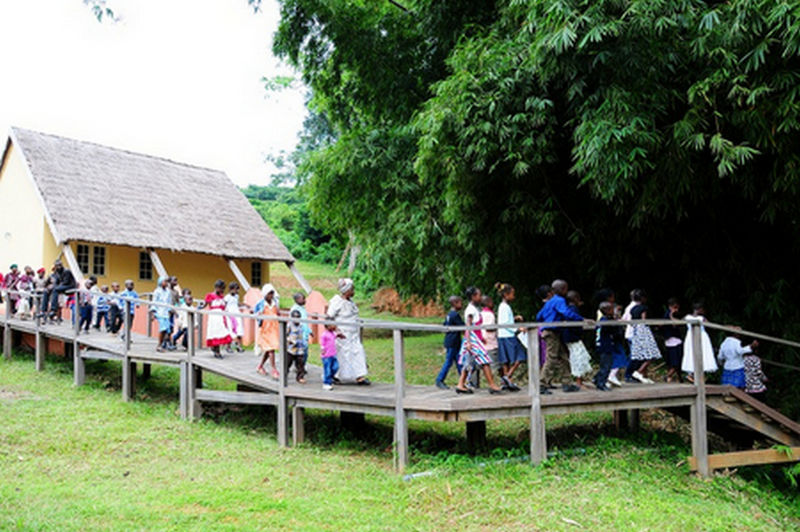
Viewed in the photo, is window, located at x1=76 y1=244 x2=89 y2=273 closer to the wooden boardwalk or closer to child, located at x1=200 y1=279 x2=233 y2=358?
child, located at x1=200 y1=279 x2=233 y2=358

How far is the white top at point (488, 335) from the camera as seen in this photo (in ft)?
25.4

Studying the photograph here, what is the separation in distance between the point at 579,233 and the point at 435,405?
13.1 ft

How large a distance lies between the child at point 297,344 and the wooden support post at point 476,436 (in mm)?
2340

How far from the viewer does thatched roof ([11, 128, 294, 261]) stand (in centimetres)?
1759

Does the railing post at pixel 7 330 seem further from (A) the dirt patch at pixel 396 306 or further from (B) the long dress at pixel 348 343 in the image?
(A) the dirt patch at pixel 396 306

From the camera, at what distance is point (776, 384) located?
9.92 m

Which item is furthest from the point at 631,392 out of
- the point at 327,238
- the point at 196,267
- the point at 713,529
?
the point at 327,238

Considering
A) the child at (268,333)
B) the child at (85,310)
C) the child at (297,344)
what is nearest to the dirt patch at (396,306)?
the child at (85,310)

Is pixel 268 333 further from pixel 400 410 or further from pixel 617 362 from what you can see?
pixel 617 362

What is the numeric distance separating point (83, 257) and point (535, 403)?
15280mm

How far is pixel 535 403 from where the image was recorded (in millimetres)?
7340

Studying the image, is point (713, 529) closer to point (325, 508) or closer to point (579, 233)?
point (325, 508)

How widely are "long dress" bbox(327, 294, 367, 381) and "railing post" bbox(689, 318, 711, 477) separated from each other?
406cm

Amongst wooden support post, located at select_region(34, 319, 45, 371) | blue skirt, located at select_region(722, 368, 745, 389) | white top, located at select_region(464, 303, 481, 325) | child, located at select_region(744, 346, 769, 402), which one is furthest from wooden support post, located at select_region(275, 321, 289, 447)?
wooden support post, located at select_region(34, 319, 45, 371)
